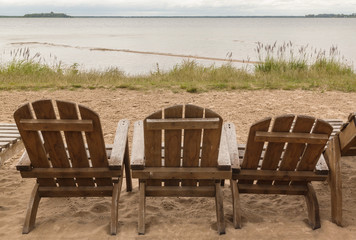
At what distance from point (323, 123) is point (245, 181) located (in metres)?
0.79

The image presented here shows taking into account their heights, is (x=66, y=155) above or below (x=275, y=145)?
below

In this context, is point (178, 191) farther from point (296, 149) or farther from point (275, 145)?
point (296, 149)

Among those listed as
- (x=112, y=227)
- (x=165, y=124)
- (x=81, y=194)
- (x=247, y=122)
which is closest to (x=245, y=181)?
(x=165, y=124)

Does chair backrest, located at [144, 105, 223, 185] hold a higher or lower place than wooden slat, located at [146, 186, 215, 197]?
higher

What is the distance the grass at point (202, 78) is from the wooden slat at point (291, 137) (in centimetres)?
541

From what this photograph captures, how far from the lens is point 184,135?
2580 millimetres

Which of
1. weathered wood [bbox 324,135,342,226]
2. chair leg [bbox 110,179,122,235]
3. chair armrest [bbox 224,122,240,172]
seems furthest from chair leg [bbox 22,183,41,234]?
weathered wood [bbox 324,135,342,226]

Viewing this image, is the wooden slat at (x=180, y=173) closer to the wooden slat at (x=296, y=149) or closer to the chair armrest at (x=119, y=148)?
the chair armrest at (x=119, y=148)

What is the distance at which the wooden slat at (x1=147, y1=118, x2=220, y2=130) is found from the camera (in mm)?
2475

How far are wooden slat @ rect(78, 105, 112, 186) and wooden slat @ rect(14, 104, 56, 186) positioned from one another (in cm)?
37

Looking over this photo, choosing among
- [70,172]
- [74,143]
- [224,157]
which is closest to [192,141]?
[224,157]

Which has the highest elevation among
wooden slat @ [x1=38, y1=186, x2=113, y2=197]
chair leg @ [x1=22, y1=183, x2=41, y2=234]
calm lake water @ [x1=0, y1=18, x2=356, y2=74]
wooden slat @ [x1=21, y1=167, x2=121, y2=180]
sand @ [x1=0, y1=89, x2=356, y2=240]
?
wooden slat @ [x1=21, y1=167, x2=121, y2=180]

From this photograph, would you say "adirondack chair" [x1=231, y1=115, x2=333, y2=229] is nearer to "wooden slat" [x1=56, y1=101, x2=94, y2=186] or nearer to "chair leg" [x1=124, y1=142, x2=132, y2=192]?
"chair leg" [x1=124, y1=142, x2=132, y2=192]

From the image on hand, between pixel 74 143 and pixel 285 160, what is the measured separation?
161cm
